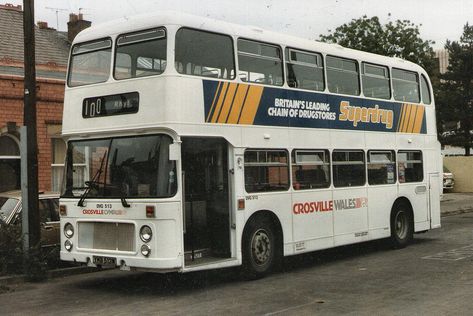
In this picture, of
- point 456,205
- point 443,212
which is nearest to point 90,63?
point 443,212

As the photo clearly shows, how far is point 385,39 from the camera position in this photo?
26531 millimetres

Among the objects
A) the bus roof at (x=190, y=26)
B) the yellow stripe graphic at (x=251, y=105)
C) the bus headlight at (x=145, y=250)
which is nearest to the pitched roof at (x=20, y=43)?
the bus roof at (x=190, y=26)

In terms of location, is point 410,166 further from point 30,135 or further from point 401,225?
point 30,135

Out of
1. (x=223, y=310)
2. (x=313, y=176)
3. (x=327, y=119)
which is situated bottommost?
(x=223, y=310)

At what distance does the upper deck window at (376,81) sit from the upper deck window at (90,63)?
550 centimetres

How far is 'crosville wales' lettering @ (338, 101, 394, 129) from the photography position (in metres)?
12.1

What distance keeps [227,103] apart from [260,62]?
3.74 ft

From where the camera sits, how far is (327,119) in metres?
11.7

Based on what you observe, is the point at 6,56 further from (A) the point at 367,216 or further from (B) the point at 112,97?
(A) the point at 367,216

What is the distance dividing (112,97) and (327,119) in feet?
13.9

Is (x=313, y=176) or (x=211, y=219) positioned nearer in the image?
(x=211, y=219)

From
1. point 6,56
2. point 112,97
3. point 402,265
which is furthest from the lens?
point 6,56

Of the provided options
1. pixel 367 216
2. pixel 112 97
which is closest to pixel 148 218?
pixel 112 97

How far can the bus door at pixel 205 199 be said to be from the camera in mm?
9320
